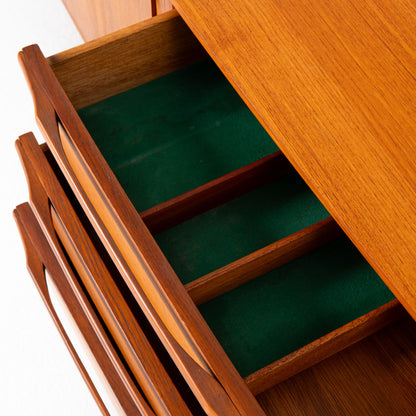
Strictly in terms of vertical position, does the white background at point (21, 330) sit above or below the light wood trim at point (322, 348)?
above

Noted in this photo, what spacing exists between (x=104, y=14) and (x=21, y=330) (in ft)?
2.41

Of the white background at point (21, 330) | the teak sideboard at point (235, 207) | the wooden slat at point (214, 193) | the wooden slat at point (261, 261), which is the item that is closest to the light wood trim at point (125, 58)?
the teak sideboard at point (235, 207)

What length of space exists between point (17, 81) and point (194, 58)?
727 mm

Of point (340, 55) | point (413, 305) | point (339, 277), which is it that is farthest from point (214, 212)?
point (413, 305)

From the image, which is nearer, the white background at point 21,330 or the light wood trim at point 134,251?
the light wood trim at point 134,251

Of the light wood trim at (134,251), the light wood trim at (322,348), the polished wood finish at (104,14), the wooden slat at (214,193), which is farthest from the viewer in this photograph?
the polished wood finish at (104,14)

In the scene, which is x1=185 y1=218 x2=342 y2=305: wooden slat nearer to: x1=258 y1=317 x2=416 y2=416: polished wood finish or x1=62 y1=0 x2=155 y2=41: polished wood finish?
x1=258 y1=317 x2=416 y2=416: polished wood finish

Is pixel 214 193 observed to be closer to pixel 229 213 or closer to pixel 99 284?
pixel 229 213

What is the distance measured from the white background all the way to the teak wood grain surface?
2.62 feet

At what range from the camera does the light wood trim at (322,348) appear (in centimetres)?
76

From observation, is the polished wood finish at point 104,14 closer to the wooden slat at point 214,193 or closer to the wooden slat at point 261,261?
the wooden slat at point 214,193

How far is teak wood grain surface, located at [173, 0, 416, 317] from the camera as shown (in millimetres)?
630

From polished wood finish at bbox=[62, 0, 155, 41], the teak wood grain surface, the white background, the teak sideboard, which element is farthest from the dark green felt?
the white background

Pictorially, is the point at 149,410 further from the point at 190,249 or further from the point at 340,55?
the point at 340,55
